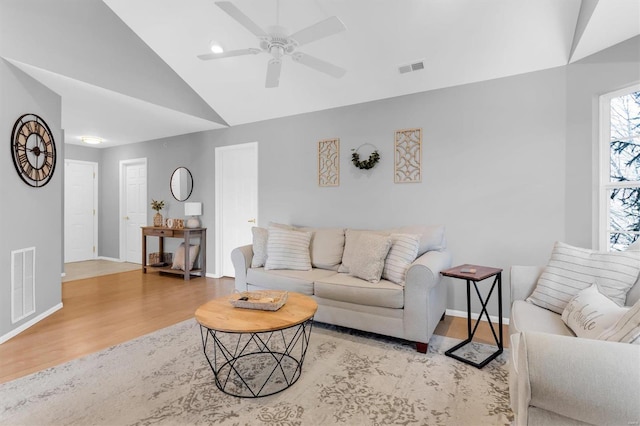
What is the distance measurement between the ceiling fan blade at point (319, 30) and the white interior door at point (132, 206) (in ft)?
17.2

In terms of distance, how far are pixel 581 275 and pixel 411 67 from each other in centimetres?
238

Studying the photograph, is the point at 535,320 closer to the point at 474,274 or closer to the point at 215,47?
the point at 474,274

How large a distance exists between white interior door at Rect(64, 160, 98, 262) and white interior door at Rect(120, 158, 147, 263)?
0.86 metres

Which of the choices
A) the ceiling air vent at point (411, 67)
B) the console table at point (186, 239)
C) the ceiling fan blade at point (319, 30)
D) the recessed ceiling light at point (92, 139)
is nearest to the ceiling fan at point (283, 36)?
the ceiling fan blade at point (319, 30)

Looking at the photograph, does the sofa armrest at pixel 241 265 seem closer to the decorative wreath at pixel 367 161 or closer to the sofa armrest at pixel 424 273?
the decorative wreath at pixel 367 161

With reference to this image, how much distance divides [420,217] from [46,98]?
13.9 feet

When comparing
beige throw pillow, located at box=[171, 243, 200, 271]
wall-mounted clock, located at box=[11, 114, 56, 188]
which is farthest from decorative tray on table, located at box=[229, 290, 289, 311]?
beige throw pillow, located at box=[171, 243, 200, 271]

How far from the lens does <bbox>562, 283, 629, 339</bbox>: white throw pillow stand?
1.47 m

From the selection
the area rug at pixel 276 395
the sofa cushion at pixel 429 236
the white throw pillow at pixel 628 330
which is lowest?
the area rug at pixel 276 395

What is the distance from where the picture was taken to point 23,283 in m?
3.04

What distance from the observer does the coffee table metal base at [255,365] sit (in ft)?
6.64

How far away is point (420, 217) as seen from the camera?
359 cm

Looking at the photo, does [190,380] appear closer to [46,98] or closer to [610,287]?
[610,287]

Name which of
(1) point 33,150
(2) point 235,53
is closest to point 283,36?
(2) point 235,53
